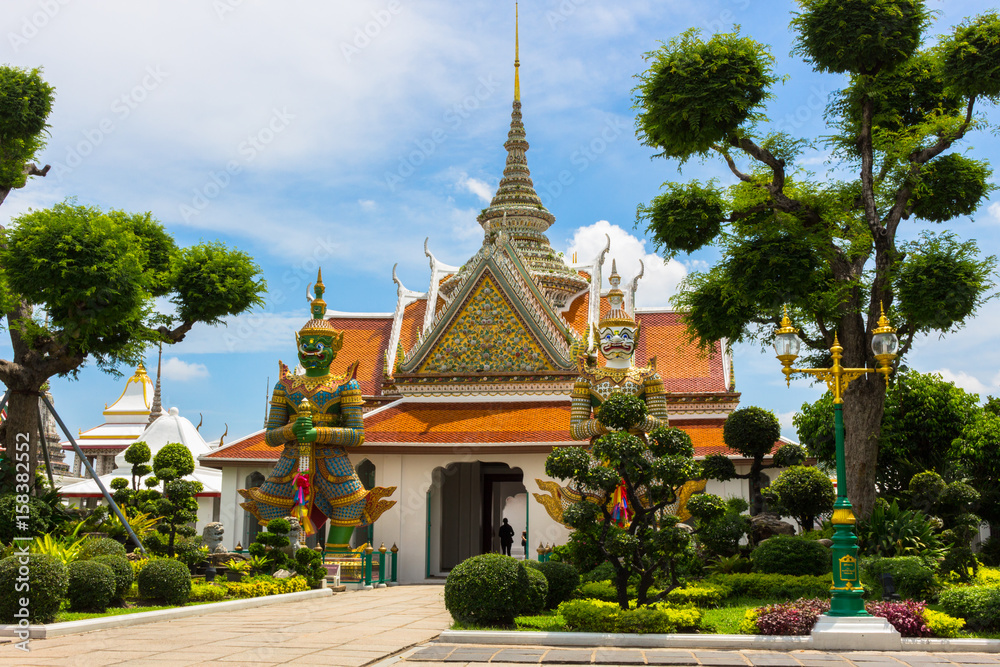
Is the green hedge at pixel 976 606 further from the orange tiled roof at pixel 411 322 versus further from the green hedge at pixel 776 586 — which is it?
the orange tiled roof at pixel 411 322

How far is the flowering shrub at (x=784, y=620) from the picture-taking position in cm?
859

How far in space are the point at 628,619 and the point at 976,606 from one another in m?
3.53

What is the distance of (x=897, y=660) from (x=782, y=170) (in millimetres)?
7645

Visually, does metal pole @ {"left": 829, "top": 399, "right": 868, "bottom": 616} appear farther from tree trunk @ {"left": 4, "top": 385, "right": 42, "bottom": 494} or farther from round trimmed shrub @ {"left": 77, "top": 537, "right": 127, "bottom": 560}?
tree trunk @ {"left": 4, "top": 385, "right": 42, "bottom": 494}

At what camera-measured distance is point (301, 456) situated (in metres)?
14.6

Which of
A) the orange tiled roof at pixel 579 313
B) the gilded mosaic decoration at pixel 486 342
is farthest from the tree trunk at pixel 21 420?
the orange tiled roof at pixel 579 313

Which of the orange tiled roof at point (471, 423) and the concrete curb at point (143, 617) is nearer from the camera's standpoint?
the concrete curb at point (143, 617)

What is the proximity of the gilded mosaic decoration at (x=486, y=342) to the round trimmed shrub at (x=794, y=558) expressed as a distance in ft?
25.9

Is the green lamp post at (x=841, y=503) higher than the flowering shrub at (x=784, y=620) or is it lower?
higher

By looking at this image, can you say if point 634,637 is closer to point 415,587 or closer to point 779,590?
point 779,590

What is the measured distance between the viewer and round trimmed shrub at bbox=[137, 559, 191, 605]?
35.2 feet

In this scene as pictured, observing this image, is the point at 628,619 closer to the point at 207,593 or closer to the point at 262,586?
the point at 262,586

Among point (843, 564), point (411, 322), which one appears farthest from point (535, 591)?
point (411, 322)

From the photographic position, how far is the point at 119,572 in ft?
33.9
